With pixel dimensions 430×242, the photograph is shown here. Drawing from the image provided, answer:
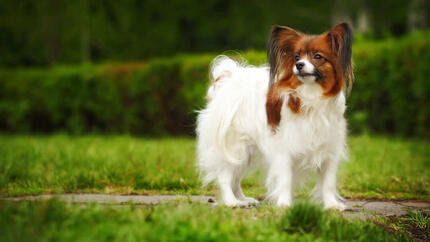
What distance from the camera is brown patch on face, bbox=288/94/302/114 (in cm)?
429

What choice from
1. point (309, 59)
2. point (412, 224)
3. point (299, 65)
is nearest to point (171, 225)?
point (299, 65)

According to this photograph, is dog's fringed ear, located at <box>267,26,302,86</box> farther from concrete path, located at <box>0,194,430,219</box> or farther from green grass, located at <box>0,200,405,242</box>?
concrete path, located at <box>0,194,430,219</box>

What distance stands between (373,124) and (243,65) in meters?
6.40

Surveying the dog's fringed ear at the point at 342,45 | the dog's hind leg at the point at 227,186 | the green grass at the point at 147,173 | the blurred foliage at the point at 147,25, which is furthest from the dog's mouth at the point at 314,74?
the blurred foliage at the point at 147,25

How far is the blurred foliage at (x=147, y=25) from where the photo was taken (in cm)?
2227

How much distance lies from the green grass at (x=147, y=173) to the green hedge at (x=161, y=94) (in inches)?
80.5

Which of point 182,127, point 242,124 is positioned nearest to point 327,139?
point 242,124

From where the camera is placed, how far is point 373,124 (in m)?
11.0

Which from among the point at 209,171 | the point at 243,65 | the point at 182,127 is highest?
the point at 243,65

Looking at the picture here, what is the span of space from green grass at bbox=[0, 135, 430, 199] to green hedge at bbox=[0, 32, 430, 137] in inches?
80.5

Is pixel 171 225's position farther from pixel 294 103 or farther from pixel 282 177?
pixel 294 103

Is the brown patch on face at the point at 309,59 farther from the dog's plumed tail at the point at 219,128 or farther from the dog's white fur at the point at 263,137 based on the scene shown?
the dog's plumed tail at the point at 219,128

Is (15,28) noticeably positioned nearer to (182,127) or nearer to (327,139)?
(182,127)

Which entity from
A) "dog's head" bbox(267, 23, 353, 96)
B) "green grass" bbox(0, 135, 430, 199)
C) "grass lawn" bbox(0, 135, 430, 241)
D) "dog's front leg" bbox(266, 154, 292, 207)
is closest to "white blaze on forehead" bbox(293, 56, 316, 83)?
Result: "dog's head" bbox(267, 23, 353, 96)
